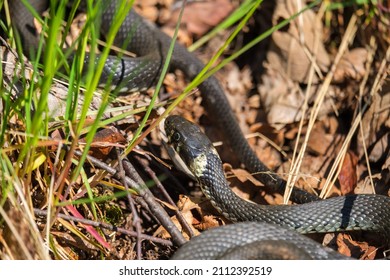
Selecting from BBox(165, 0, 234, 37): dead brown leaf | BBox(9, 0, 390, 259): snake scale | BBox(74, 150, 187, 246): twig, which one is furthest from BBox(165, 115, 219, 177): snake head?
BBox(165, 0, 234, 37): dead brown leaf

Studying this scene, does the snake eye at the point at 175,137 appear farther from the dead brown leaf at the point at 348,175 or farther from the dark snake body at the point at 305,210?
the dead brown leaf at the point at 348,175

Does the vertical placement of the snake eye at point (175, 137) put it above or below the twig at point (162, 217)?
above

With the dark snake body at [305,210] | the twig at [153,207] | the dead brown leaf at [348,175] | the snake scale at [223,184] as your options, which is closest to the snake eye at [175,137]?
the snake scale at [223,184]

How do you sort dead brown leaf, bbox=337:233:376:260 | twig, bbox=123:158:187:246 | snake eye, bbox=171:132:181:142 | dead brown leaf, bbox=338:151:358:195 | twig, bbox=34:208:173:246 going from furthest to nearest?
dead brown leaf, bbox=338:151:358:195 → snake eye, bbox=171:132:181:142 → dead brown leaf, bbox=337:233:376:260 → twig, bbox=123:158:187:246 → twig, bbox=34:208:173:246

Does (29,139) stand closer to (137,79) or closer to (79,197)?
(79,197)

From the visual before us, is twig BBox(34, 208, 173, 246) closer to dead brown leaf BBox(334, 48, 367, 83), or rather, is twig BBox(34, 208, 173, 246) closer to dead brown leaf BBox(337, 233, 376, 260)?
dead brown leaf BBox(337, 233, 376, 260)

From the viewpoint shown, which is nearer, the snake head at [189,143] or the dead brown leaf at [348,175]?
the snake head at [189,143]
